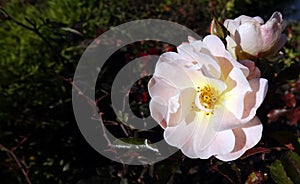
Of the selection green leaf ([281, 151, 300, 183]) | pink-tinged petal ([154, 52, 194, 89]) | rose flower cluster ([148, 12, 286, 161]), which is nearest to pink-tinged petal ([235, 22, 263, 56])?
rose flower cluster ([148, 12, 286, 161])

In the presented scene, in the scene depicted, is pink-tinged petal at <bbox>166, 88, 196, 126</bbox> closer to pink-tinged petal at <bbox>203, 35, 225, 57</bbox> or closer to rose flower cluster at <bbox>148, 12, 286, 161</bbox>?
rose flower cluster at <bbox>148, 12, 286, 161</bbox>

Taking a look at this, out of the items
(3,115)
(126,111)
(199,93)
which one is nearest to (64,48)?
(3,115)

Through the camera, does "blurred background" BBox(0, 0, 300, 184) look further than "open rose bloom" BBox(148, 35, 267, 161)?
Yes

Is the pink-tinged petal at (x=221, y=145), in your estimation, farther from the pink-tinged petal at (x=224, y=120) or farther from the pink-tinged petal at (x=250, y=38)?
the pink-tinged petal at (x=250, y=38)

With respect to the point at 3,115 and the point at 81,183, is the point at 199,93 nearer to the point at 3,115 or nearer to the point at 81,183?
the point at 81,183

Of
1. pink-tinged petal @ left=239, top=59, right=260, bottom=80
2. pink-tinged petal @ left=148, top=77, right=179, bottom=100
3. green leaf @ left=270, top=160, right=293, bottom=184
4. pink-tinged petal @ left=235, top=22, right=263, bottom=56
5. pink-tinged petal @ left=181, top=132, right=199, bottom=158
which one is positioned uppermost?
pink-tinged petal @ left=235, top=22, right=263, bottom=56

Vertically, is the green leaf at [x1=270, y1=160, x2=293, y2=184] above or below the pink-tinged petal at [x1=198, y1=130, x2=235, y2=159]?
below

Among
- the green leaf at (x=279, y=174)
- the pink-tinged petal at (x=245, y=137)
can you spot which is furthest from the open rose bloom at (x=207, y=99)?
the green leaf at (x=279, y=174)
